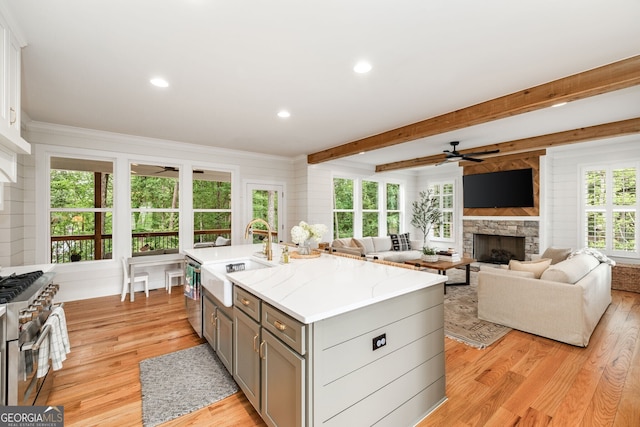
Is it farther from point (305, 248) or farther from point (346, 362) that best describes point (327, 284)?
point (305, 248)

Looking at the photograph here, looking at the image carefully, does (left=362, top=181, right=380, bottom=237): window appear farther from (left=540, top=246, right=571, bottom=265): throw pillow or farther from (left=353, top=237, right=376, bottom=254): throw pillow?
(left=540, top=246, right=571, bottom=265): throw pillow

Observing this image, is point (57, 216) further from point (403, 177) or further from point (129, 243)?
point (403, 177)

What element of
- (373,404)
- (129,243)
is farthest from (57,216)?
(373,404)

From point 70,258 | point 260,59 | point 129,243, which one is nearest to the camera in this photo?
point 260,59

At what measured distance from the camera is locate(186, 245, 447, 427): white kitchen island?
1380mm

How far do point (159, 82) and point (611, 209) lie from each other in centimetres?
781

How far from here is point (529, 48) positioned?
2.23 m

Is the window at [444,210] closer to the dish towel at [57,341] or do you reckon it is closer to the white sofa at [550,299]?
the white sofa at [550,299]

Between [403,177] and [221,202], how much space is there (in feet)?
18.2

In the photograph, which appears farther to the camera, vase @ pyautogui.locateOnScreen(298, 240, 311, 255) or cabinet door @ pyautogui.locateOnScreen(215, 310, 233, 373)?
vase @ pyautogui.locateOnScreen(298, 240, 311, 255)

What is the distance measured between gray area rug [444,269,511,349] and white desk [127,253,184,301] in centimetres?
431

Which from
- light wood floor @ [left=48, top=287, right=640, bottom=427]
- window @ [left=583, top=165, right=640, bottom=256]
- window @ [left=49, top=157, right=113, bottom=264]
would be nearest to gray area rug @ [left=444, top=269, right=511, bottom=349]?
light wood floor @ [left=48, top=287, right=640, bottom=427]

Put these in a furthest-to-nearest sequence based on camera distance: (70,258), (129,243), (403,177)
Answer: (403,177), (129,243), (70,258)

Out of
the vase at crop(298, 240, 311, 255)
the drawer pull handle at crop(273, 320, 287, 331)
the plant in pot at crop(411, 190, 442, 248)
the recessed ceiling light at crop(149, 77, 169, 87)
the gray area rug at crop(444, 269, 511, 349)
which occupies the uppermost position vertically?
the recessed ceiling light at crop(149, 77, 169, 87)
